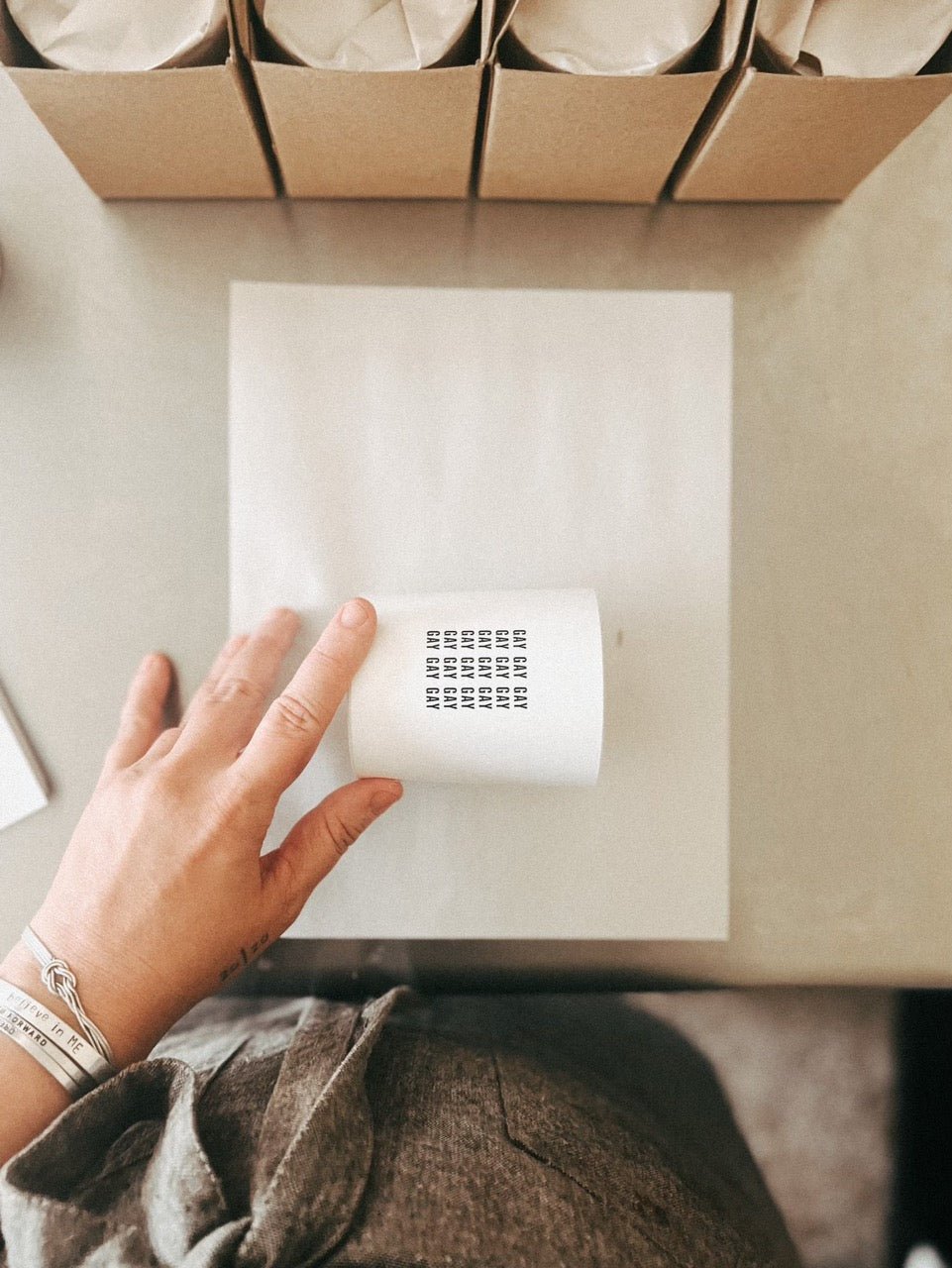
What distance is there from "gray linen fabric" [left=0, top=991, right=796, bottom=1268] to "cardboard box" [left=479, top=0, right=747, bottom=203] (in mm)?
508

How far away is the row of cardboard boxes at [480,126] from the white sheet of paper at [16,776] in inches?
14.3

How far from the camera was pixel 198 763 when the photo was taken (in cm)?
45

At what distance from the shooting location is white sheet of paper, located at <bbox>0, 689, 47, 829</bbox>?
528 mm

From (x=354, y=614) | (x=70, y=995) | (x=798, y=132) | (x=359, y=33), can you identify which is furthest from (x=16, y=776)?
(x=798, y=132)

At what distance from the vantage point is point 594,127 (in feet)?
1.43

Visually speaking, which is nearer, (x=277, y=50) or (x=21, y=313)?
(x=277, y=50)

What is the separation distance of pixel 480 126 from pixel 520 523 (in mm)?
238

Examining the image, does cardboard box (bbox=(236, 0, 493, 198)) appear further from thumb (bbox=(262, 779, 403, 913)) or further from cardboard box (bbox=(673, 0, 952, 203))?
thumb (bbox=(262, 779, 403, 913))

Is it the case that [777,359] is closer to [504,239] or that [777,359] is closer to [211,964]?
[504,239]

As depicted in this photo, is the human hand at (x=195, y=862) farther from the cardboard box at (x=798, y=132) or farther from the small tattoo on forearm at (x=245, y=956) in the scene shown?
the cardboard box at (x=798, y=132)

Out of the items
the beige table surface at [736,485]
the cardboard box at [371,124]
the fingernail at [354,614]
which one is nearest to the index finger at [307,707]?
the fingernail at [354,614]

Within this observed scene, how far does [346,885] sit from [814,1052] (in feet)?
1.15

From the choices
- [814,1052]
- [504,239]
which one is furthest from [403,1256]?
[504,239]

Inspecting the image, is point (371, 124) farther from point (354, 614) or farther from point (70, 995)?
point (70, 995)
